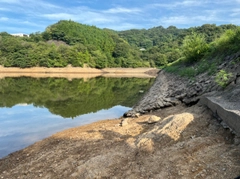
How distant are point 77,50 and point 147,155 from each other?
8213cm

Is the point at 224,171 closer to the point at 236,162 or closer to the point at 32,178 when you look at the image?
the point at 236,162

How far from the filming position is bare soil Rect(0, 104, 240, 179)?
4664 millimetres

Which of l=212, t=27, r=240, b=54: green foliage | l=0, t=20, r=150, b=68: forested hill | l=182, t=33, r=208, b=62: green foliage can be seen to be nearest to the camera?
l=212, t=27, r=240, b=54: green foliage

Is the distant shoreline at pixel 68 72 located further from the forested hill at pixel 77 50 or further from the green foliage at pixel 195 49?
the green foliage at pixel 195 49

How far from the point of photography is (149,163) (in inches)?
207

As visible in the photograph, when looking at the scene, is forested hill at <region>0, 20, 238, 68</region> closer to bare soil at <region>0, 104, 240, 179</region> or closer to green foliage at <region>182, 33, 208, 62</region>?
green foliage at <region>182, 33, 208, 62</region>

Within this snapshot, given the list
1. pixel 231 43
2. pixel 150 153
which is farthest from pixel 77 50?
pixel 150 153

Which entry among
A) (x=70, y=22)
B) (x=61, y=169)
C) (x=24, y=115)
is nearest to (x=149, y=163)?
(x=61, y=169)

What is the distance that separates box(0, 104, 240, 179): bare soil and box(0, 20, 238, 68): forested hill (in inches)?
1561

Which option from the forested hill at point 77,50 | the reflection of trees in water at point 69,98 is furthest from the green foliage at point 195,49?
the forested hill at point 77,50

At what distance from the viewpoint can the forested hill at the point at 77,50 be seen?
73188 mm

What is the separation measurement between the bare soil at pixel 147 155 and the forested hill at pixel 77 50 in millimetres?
39657

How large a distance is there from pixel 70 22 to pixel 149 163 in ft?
429

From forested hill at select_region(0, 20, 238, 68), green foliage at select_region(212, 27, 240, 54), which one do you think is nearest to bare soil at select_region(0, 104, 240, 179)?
green foliage at select_region(212, 27, 240, 54)
